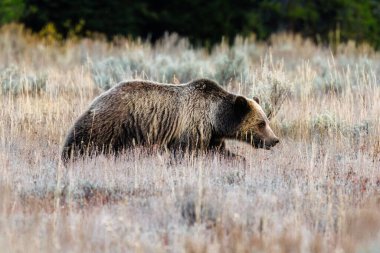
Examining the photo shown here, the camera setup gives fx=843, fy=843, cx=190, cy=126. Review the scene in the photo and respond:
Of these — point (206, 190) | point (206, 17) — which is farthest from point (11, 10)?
point (206, 190)

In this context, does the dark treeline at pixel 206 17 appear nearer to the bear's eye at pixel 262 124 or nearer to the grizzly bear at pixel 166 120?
the grizzly bear at pixel 166 120

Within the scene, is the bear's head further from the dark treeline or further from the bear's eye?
the dark treeline

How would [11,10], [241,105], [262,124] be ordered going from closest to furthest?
[241,105] → [262,124] → [11,10]

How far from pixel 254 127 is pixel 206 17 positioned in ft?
70.3

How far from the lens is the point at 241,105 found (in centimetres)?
963

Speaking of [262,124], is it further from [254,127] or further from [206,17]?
[206,17]

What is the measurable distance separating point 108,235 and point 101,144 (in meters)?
3.02

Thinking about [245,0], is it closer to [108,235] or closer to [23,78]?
[23,78]

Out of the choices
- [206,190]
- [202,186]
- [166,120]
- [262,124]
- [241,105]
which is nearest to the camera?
[206,190]

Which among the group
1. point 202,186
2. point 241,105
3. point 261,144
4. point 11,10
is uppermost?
point 241,105

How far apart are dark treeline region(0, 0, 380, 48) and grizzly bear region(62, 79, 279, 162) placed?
61.5 ft

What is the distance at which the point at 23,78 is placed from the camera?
1436cm

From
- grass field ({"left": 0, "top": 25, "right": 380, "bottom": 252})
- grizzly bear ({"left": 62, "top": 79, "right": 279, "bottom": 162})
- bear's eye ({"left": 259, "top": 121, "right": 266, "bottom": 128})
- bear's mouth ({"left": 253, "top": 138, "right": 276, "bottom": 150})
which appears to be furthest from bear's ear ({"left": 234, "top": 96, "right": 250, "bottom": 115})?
grass field ({"left": 0, "top": 25, "right": 380, "bottom": 252})

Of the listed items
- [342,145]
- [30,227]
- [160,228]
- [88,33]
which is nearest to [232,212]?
[160,228]
